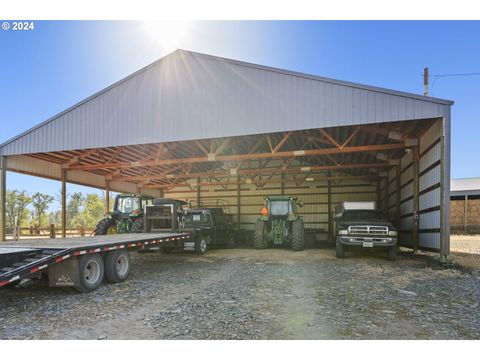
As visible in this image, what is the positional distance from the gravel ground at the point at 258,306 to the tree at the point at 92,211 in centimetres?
4534

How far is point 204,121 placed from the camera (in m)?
12.5

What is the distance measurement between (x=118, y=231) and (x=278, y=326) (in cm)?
1091

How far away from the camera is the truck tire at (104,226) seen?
13.6 metres

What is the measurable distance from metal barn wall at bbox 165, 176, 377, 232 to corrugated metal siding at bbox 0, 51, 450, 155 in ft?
36.8

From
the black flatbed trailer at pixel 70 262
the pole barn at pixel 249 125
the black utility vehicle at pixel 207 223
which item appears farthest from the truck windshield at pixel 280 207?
the black flatbed trailer at pixel 70 262

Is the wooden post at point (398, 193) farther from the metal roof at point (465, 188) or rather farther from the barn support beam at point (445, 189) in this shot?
the metal roof at point (465, 188)

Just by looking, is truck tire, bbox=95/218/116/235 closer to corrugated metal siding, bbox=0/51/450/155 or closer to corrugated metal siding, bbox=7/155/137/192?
corrugated metal siding, bbox=0/51/450/155

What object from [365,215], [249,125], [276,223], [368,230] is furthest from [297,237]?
[249,125]

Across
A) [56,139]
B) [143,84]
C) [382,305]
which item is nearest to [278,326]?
[382,305]

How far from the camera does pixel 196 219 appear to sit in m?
14.0

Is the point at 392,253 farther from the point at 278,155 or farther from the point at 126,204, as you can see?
the point at 126,204

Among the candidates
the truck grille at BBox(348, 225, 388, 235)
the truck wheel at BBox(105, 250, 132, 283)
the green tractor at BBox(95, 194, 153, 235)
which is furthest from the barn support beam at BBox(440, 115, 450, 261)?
the green tractor at BBox(95, 194, 153, 235)

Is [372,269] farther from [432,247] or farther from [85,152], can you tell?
[85,152]

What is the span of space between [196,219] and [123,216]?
321cm
